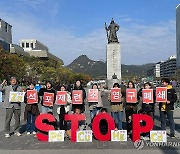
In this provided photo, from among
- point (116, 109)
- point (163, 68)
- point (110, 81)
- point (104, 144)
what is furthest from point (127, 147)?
point (163, 68)

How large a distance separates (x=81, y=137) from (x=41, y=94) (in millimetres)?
2292

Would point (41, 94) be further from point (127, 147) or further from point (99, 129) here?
point (127, 147)

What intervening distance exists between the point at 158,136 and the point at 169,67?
168m

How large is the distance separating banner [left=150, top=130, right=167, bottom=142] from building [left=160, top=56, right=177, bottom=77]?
475 feet

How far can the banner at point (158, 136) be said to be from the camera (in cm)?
870

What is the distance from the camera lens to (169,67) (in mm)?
170125

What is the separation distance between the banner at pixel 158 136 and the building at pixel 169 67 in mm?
144750

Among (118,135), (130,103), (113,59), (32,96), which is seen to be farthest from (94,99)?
(113,59)

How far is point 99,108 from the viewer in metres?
10.5

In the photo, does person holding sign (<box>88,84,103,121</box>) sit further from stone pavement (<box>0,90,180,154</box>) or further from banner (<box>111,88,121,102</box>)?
stone pavement (<box>0,90,180,154</box>)

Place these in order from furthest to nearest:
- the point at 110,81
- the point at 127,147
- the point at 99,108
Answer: the point at 110,81 → the point at 99,108 → the point at 127,147

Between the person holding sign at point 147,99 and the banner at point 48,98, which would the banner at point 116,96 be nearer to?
the person holding sign at point 147,99

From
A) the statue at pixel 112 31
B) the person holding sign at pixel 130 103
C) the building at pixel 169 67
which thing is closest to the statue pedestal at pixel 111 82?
the statue at pixel 112 31

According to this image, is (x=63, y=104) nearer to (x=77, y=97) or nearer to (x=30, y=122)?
(x=77, y=97)
